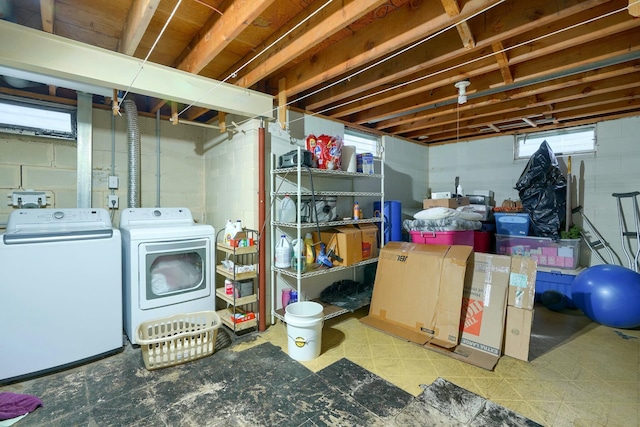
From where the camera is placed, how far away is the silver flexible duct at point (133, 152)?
2828mm

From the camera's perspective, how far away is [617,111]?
11.2 ft

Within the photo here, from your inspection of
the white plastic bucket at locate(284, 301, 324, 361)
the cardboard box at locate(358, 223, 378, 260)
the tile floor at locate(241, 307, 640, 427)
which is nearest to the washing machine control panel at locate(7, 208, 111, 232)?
the tile floor at locate(241, 307, 640, 427)

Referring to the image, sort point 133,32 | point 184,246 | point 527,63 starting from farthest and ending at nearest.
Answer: point 184,246, point 527,63, point 133,32

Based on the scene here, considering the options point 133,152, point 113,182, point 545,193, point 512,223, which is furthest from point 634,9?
point 113,182

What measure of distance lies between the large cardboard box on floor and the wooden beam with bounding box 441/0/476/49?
1.76 m

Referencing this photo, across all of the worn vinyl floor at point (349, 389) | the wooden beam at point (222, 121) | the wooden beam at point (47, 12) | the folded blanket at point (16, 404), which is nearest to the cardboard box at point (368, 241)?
the worn vinyl floor at point (349, 389)

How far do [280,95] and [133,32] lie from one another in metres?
1.24

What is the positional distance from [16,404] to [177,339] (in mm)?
874

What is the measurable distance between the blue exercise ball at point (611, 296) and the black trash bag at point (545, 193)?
70 centimetres

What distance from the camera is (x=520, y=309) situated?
2352mm

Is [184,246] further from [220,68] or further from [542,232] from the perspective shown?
[542,232]

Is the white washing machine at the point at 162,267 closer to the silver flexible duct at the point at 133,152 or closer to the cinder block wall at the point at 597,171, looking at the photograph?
the silver flexible duct at the point at 133,152

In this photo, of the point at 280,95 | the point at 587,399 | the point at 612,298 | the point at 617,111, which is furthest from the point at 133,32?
the point at 617,111

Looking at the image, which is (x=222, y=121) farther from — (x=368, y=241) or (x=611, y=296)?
(x=611, y=296)
